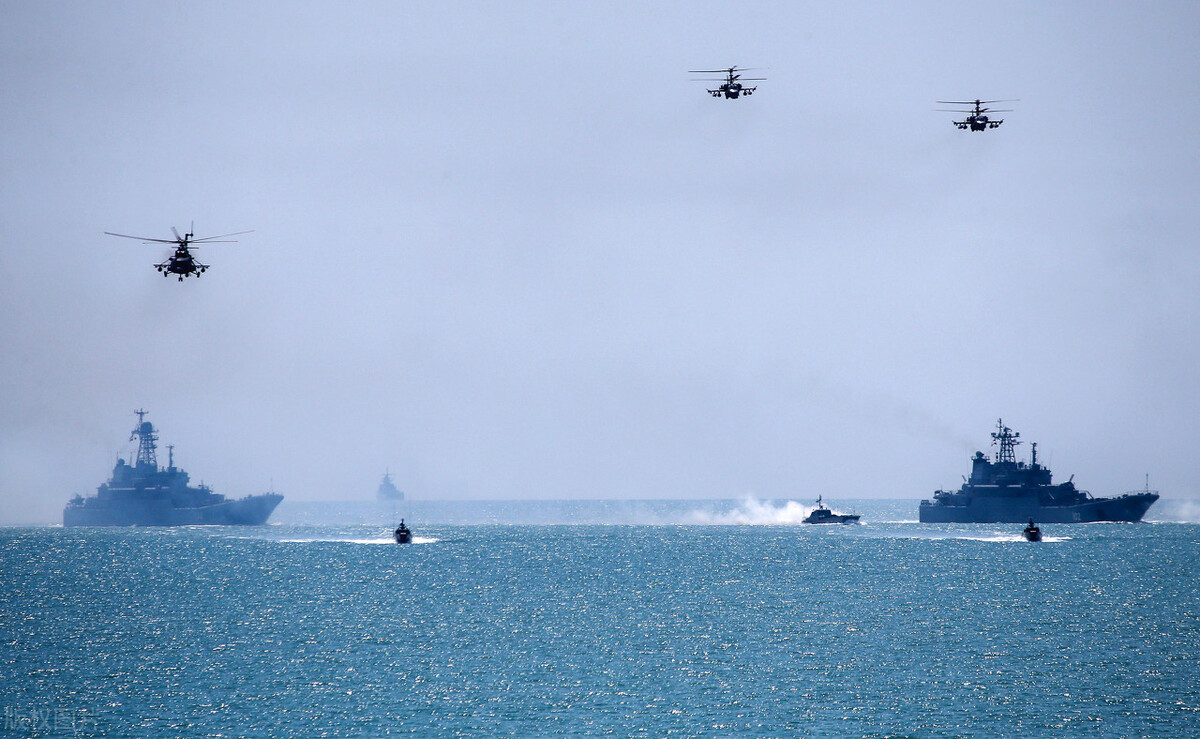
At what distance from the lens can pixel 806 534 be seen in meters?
179

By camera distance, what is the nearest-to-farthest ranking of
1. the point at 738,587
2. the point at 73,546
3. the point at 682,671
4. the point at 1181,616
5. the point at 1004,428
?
1. the point at 682,671
2. the point at 1181,616
3. the point at 738,587
4. the point at 73,546
5. the point at 1004,428

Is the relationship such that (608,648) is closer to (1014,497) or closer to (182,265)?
(182,265)

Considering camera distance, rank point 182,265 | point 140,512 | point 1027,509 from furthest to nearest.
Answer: point 140,512, point 1027,509, point 182,265

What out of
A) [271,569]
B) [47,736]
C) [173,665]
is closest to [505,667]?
[173,665]

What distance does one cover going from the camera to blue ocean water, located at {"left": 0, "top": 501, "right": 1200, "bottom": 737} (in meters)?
43.3

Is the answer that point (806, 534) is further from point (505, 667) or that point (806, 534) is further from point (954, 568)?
point (505, 667)

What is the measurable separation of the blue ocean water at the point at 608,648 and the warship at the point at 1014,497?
193ft

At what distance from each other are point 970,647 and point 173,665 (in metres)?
39.6

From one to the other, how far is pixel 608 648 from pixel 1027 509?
136 m

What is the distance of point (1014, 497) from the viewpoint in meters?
178

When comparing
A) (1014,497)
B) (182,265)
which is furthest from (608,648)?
(1014,497)

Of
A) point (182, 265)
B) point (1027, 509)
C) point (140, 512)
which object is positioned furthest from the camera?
point (140, 512)

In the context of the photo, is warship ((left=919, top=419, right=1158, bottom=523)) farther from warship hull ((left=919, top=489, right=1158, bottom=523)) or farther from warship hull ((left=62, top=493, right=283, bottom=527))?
warship hull ((left=62, top=493, right=283, bottom=527))

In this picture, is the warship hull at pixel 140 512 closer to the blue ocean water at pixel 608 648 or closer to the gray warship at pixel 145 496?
the gray warship at pixel 145 496
